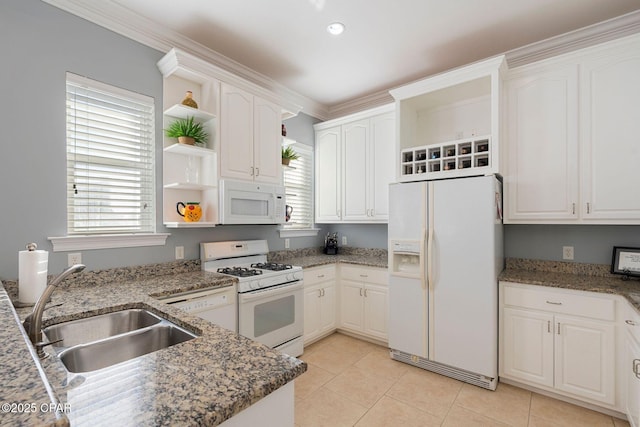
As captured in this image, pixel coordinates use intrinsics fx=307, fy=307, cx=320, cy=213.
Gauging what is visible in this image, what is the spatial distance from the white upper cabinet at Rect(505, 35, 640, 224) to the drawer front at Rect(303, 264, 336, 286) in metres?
1.82

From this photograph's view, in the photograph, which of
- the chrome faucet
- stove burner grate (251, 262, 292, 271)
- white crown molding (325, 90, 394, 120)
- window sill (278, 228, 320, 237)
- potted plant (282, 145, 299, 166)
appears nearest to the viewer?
the chrome faucet

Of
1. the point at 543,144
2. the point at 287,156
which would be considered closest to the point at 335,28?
the point at 287,156

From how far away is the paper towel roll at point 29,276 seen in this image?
168 cm

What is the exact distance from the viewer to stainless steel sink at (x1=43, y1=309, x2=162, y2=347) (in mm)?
1479

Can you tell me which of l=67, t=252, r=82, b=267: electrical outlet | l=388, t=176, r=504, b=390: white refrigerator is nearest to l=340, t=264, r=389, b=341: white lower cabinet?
l=388, t=176, r=504, b=390: white refrigerator

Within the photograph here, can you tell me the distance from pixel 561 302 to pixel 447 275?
0.80m

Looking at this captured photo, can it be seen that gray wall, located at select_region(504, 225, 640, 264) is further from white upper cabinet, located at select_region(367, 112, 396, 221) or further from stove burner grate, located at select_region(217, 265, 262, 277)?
stove burner grate, located at select_region(217, 265, 262, 277)

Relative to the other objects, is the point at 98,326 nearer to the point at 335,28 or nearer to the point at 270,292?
the point at 270,292

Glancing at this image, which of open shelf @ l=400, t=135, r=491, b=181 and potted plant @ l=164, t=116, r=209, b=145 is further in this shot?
open shelf @ l=400, t=135, r=491, b=181

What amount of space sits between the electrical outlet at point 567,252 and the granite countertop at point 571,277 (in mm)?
53

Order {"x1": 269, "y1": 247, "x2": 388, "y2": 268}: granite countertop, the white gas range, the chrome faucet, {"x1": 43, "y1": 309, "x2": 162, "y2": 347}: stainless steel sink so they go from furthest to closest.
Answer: {"x1": 269, "y1": 247, "x2": 388, "y2": 268}: granite countertop < the white gas range < {"x1": 43, "y1": 309, "x2": 162, "y2": 347}: stainless steel sink < the chrome faucet

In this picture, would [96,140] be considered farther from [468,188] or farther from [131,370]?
[468,188]

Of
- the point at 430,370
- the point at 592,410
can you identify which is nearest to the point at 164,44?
the point at 430,370

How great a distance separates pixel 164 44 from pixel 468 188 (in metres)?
2.81
